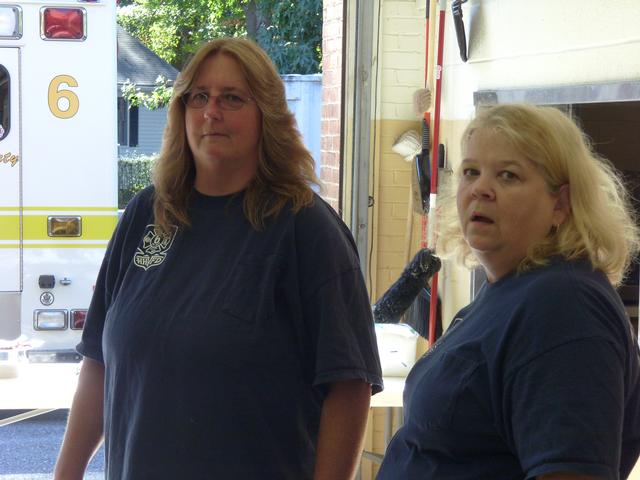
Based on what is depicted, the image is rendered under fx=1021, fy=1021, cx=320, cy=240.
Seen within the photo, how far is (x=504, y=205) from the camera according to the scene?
1579 mm

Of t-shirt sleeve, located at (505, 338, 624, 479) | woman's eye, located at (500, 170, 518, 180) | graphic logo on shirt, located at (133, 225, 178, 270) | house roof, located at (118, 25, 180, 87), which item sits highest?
house roof, located at (118, 25, 180, 87)

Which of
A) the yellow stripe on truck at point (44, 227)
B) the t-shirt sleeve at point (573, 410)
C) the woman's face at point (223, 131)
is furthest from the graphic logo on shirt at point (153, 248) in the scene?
the yellow stripe on truck at point (44, 227)

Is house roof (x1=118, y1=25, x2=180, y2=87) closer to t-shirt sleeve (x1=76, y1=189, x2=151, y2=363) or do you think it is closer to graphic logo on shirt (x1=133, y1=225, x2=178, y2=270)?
t-shirt sleeve (x1=76, y1=189, x2=151, y2=363)

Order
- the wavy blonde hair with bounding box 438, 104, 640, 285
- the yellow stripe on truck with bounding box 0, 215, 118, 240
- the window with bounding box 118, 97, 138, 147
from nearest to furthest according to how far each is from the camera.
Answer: the wavy blonde hair with bounding box 438, 104, 640, 285, the yellow stripe on truck with bounding box 0, 215, 118, 240, the window with bounding box 118, 97, 138, 147

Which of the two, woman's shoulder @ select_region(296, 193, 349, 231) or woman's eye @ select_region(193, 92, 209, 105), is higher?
woman's eye @ select_region(193, 92, 209, 105)

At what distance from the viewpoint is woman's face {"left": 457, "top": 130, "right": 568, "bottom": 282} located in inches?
61.7

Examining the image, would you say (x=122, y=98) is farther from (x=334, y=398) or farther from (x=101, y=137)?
(x=334, y=398)

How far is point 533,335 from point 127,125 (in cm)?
2040

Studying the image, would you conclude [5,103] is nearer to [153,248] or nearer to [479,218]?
[153,248]

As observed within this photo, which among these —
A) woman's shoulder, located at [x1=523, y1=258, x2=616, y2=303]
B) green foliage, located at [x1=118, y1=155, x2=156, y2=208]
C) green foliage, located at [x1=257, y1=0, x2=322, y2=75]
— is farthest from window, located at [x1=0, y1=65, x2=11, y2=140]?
green foliage, located at [x1=118, y1=155, x2=156, y2=208]

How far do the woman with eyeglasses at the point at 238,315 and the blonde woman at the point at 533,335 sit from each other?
353mm

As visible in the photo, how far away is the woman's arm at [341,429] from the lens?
80.5 inches

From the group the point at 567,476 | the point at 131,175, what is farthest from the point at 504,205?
the point at 131,175

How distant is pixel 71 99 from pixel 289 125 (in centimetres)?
364
